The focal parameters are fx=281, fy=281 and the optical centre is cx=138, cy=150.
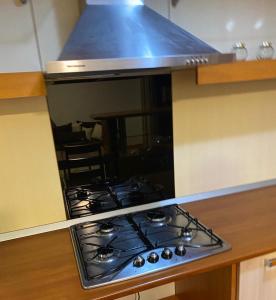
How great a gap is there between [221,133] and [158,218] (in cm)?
63

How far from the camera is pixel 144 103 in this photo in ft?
4.86

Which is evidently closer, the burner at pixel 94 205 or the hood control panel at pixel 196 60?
the hood control panel at pixel 196 60

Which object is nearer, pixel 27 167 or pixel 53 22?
pixel 53 22

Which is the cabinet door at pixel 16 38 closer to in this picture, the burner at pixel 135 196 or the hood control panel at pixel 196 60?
the hood control panel at pixel 196 60

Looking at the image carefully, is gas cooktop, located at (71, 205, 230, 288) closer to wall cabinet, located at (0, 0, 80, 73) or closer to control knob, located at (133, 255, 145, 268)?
control knob, located at (133, 255, 145, 268)

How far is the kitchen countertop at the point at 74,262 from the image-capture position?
0.98 m

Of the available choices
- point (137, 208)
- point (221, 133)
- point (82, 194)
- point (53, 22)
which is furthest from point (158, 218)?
point (53, 22)

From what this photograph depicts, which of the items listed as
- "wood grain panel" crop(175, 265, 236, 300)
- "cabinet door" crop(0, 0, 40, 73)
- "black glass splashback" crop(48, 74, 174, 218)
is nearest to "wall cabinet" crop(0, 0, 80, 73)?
"cabinet door" crop(0, 0, 40, 73)

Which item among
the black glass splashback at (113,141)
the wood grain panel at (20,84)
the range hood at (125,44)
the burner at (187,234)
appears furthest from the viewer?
the black glass splashback at (113,141)

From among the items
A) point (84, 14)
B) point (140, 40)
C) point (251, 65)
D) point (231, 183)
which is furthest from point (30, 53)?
point (231, 183)

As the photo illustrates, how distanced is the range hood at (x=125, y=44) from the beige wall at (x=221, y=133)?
44 cm

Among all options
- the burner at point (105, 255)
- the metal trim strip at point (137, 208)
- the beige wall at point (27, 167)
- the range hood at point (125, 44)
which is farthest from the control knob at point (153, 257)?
the range hood at point (125, 44)

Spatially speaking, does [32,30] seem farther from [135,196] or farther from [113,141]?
[135,196]

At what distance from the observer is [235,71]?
1281 millimetres
